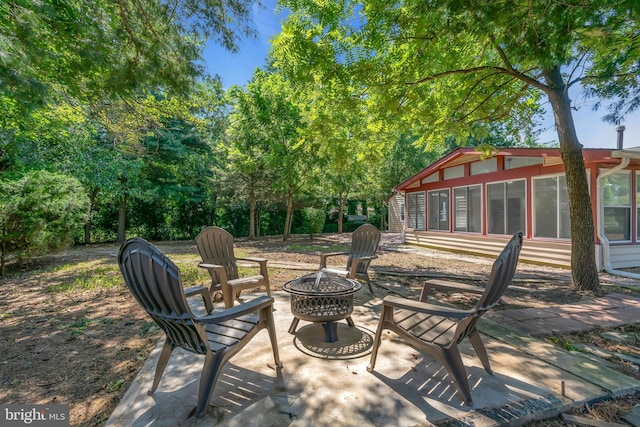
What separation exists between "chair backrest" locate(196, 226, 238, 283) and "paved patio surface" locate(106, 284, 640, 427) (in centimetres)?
132

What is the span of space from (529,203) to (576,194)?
341 centimetres

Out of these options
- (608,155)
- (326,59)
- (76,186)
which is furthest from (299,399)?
(76,186)

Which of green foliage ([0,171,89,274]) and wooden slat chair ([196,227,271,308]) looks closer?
wooden slat chair ([196,227,271,308])

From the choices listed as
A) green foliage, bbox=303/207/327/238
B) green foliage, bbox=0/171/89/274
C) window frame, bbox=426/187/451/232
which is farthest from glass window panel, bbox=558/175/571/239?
green foliage, bbox=0/171/89/274

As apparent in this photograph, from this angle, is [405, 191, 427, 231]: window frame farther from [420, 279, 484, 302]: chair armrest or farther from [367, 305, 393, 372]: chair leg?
[367, 305, 393, 372]: chair leg

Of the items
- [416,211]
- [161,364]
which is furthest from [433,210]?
[161,364]

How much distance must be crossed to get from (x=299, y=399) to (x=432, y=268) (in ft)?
Answer: 18.0

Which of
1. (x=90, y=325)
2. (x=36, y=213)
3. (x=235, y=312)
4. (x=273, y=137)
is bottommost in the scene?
(x=90, y=325)

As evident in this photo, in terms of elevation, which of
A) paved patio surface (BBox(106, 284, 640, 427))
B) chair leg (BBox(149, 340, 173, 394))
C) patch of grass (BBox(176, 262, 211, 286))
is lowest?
paved patio surface (BBox(106, 284, 640, 427))

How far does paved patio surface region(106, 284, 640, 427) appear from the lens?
169cm

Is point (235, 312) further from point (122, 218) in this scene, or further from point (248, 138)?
point (122, 218)

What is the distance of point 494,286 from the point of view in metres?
1.91

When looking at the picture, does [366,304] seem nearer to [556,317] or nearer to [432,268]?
[556,317]

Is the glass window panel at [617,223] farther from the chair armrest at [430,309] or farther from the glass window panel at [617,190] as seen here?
the chair armrest at [430,309]
